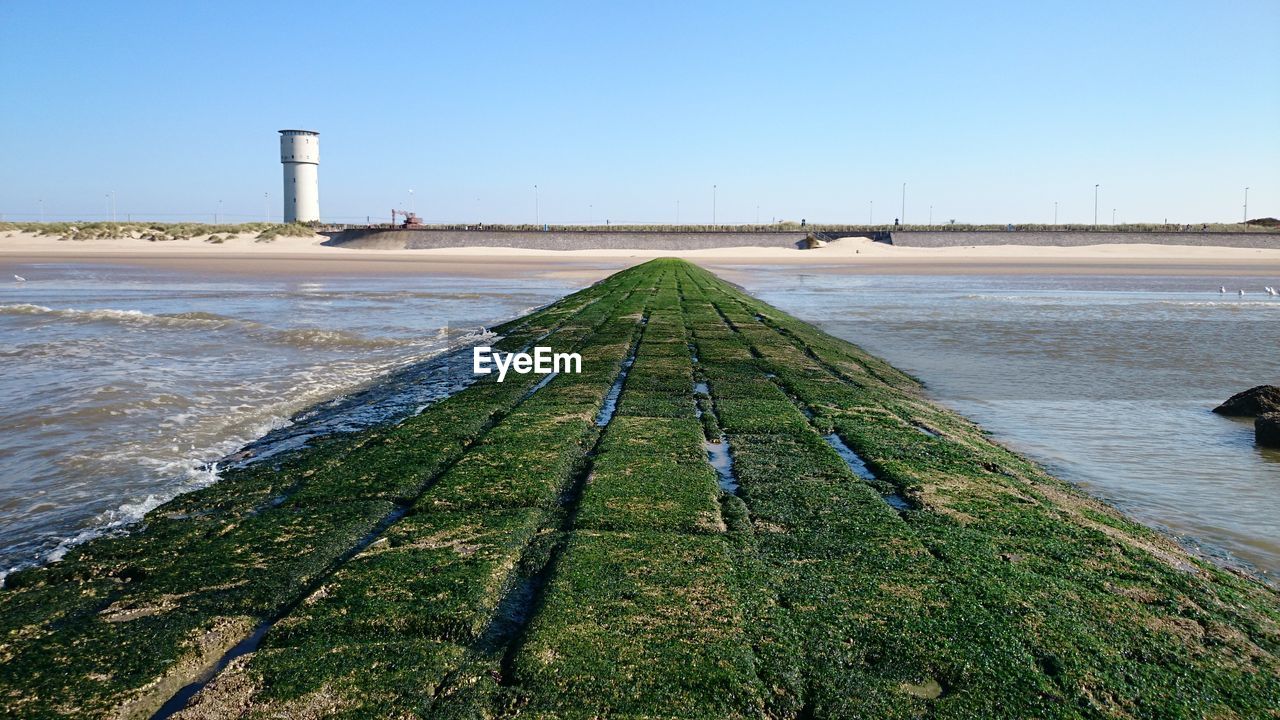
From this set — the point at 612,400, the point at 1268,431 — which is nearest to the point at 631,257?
the point at 612,400

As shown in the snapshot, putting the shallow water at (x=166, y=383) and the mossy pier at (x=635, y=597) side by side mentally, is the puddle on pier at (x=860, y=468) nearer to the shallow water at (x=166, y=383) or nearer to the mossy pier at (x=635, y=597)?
the mossy pier at (x=635, y=597)

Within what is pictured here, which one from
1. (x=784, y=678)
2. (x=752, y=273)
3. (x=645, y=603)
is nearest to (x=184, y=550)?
(x=645, y=603)

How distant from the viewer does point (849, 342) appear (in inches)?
730

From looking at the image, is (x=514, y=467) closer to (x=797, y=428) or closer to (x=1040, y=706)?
(x=797, y=428)

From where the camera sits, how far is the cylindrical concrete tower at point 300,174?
9575 cm

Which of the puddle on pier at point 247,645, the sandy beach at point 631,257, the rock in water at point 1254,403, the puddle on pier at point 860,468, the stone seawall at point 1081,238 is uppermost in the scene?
the stone seawall at point 1081,238

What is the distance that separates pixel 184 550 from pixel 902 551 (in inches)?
183

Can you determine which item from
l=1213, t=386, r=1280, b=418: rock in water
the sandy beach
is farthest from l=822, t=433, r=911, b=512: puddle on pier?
the sandy beach

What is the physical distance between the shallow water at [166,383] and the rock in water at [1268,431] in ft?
32.2

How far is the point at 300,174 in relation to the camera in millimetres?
96875

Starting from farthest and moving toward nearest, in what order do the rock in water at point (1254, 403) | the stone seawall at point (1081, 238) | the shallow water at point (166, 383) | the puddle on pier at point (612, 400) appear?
the stone seawall at point (1081, 238), the rock in water at point (1254, 403), the puddle on pier at point (612, 400), the shallow water at point (166, 383)

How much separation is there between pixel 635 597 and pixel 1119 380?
39.3 feet

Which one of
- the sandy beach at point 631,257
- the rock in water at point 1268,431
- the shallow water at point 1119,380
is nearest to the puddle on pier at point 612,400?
the shallow water at point 1119,380

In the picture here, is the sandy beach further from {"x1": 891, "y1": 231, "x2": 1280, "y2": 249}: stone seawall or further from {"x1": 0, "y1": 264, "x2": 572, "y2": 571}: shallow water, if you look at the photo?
{"x1": 0, "y1": 264, "x2": 572, "y2": 571}: shallow water
